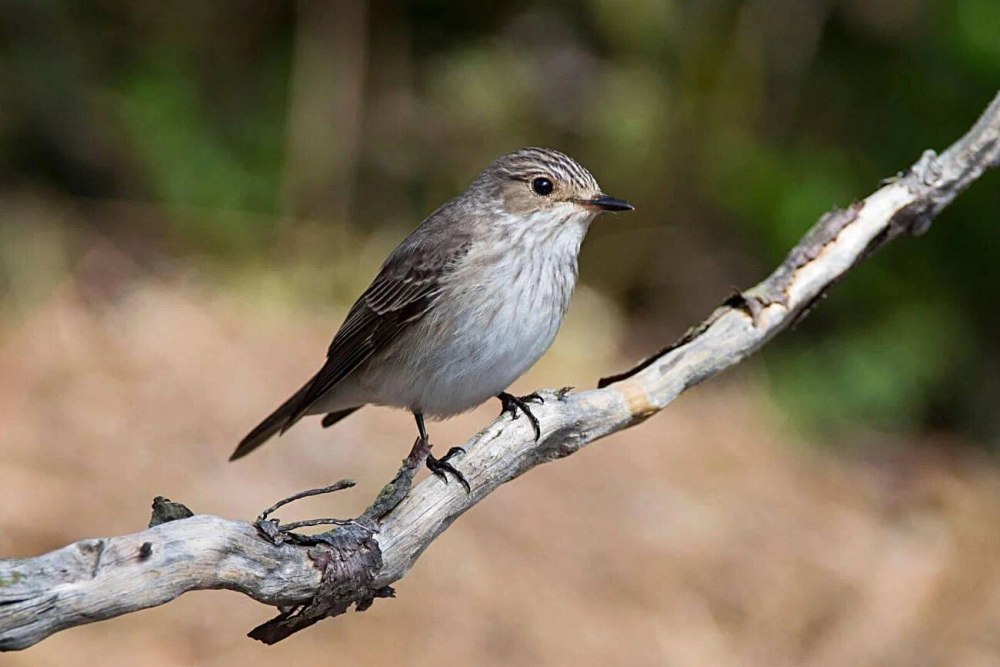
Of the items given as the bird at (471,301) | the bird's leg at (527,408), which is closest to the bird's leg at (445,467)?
the bird's leg at (527,408)

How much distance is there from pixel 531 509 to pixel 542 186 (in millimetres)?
2238

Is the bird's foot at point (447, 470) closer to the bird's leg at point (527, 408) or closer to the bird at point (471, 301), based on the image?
the bird's leg at point (527, 408)

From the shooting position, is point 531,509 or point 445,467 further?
point 531,509

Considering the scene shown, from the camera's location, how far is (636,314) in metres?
7.86

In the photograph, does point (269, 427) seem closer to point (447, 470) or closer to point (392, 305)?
point (392, 305)

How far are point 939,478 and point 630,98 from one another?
2.71 metres

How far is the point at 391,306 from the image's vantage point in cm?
423

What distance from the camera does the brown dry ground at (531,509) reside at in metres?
5.15

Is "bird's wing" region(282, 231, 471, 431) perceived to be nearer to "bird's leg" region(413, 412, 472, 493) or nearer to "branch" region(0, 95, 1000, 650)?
"branch" region(0, 95, 1000, 650)

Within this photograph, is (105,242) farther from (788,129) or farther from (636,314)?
(788,129)

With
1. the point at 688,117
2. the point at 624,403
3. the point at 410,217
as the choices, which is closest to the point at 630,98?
the point at 688,117

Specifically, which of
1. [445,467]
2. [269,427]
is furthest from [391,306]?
[445,467]

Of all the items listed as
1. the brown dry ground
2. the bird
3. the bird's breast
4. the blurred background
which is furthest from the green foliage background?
the bird's breast

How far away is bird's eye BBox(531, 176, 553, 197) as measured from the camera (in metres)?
4.08
